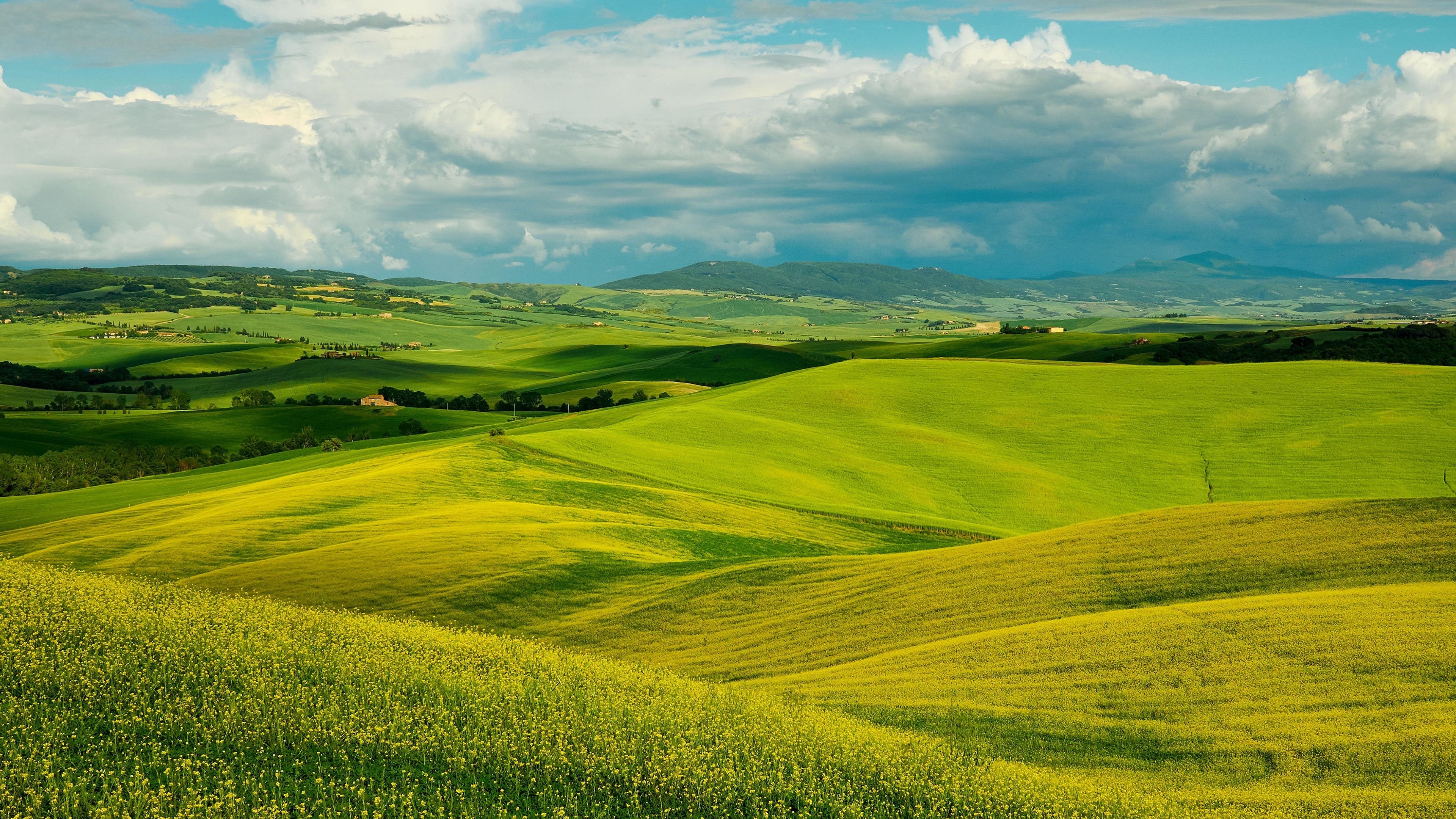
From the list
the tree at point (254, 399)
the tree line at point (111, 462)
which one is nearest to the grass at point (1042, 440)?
the tree line at point (111, 462)

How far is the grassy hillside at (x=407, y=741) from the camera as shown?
48.0 ft

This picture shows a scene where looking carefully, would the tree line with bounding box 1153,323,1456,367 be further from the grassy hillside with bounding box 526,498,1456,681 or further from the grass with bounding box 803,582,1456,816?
the grass with bounding box 803,582,1456,816

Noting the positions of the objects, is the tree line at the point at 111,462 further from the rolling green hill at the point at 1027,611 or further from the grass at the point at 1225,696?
the grass at the point at 1225,696

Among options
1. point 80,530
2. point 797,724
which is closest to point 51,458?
point 80,530

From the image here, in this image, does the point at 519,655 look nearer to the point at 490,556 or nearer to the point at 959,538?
the point at 490,556

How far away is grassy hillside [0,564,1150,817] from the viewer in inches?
576

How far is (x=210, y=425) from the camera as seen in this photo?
469ft

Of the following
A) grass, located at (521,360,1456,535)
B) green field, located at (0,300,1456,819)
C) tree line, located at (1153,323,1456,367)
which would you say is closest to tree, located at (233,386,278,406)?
grass, located at (521,360,1456,535)

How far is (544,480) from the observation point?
64125 millimetres

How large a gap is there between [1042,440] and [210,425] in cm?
11896

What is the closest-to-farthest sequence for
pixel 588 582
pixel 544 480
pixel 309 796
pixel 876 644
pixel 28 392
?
pixel 309 796 < pixel 876 644 < pixel 588 582 < pixel 544 480 < pixel 28 392

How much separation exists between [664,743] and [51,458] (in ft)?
429

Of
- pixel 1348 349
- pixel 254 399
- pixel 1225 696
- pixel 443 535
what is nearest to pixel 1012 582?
pixel 1225 696

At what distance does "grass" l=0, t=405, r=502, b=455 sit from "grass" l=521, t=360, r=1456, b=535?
143 feet
